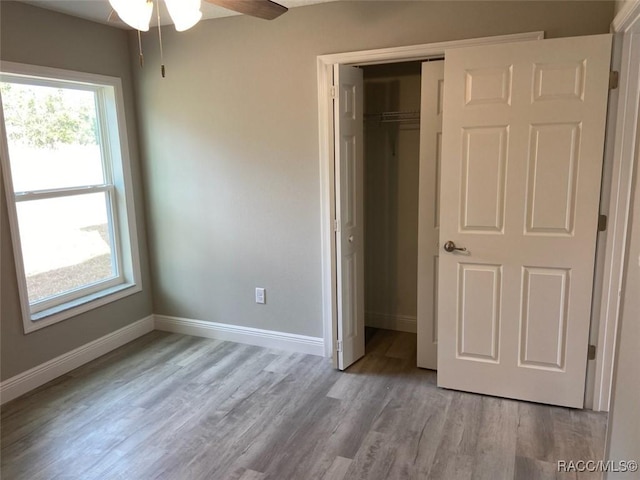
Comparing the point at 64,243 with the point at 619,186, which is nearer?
the point at 619,186

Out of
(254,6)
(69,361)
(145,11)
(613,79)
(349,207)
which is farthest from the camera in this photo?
(69,361)

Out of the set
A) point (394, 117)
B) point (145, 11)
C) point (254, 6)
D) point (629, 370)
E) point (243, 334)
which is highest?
point (254, 6)

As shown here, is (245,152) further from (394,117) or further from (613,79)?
(613,79)

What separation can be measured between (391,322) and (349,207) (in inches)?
52.7

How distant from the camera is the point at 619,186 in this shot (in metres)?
2.49

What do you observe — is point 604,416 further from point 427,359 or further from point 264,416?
point 264,416

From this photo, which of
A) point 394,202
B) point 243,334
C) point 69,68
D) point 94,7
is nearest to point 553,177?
point 394,202

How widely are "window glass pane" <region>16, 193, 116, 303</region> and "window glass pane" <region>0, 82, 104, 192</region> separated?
154 millimetres

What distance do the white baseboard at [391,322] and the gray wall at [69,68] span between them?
1.99 metres

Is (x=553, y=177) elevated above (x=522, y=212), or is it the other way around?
(x=553, y=177)

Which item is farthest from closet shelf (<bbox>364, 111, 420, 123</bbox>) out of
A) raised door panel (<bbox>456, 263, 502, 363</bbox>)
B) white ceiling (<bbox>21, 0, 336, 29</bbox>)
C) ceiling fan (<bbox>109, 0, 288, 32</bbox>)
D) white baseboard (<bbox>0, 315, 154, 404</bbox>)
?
white baseboard (<bbox>0, 315, 154, 404</bbox>)

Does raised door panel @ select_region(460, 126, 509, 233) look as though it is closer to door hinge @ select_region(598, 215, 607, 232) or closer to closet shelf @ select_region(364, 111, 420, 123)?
door hinge @ select_region(598, 215, 607, 232)

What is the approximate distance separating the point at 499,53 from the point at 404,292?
208 centimetres

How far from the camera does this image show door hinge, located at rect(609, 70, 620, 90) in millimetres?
2410
